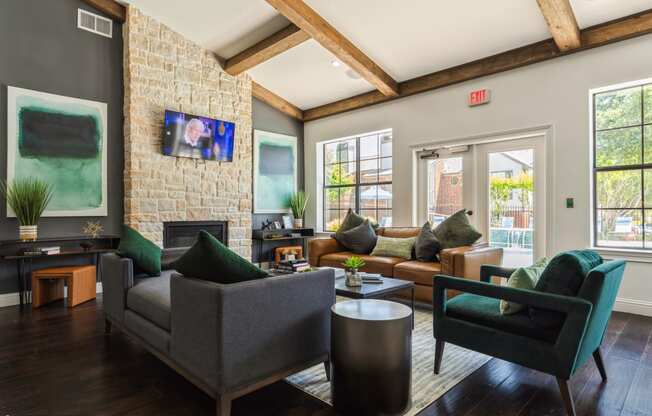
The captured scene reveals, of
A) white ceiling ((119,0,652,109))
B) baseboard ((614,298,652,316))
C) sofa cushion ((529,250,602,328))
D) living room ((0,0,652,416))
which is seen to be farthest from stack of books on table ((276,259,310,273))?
baseboard ((614,298,652,316))

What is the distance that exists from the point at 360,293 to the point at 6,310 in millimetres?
3735

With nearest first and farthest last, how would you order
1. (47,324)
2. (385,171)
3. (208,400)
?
(208,400)
(47,324)
(385,171)

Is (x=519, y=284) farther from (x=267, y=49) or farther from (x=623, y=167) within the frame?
(x=267, y=49)

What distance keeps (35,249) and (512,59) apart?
5792mm

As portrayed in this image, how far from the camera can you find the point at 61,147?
14.0 ft

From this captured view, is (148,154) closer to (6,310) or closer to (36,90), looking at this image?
(36,90)

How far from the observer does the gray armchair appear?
166cm

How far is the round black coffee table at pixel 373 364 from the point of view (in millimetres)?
1766

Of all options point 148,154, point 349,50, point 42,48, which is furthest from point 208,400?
point 42,48

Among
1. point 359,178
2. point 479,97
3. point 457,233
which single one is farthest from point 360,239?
point 479,97

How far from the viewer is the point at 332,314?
1.95m

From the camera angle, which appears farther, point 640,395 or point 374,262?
point 374,262

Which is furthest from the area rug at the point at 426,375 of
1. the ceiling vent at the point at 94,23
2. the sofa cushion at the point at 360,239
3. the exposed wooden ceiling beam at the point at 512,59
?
the ceiling vent at the point at 94,23

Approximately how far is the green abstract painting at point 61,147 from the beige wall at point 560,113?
422cm
